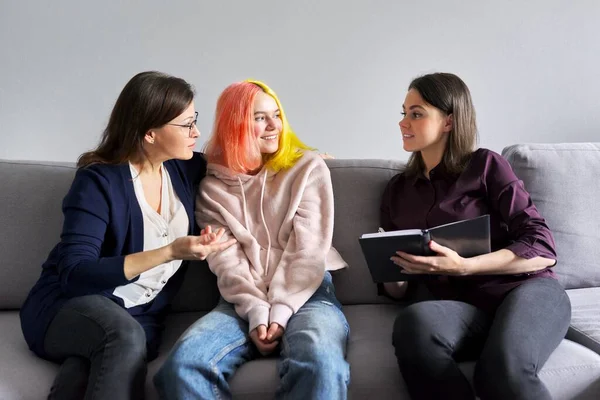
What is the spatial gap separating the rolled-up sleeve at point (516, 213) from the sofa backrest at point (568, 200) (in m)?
0.27

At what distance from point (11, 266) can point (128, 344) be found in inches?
26.2

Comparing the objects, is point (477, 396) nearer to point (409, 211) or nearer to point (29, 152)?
point (409, 211)

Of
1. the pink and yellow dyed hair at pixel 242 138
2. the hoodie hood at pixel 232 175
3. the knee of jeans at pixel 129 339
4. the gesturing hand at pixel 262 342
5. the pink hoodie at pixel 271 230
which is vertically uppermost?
the pink and yellow dyed hair at pixel 242 138

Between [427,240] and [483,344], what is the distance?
0.29m

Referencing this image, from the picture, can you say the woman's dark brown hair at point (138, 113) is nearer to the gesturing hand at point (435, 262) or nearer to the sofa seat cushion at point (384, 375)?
the sofa seat cushion at point (384, 375)

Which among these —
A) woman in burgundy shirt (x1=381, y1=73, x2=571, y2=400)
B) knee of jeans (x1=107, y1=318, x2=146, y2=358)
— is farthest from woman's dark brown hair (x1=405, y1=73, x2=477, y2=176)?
knee of jeans (x1=107, y1=318, x2=146, y2=358)

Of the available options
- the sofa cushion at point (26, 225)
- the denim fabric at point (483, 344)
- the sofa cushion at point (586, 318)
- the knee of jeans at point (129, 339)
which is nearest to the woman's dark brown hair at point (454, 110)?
the denim fabric at point (483, 344)

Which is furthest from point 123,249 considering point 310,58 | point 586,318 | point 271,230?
A: point 586,318

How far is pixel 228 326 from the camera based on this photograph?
158 centimetres

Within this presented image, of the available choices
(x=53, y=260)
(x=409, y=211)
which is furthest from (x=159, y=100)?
(x=409, y=211)

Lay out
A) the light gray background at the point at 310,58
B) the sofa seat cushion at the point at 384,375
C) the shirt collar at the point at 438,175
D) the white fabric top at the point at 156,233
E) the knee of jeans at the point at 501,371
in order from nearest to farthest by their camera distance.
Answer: the knee of jeans at the point at 501,371 → the sofa seat cushion at the point at 384,375 → the white fabric top at the point at 156,233 → the shirt collar at the point at 438,175 → the light gray background at the point at 310,58

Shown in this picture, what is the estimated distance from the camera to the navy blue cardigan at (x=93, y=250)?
1533 millimetres

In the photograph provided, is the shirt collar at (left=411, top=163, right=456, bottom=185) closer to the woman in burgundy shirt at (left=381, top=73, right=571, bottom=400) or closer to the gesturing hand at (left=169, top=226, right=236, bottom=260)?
the woman in burgundy shirt at (left=381, top=73, right=571, bottom=400)

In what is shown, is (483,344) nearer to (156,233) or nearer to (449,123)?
(449,123)
